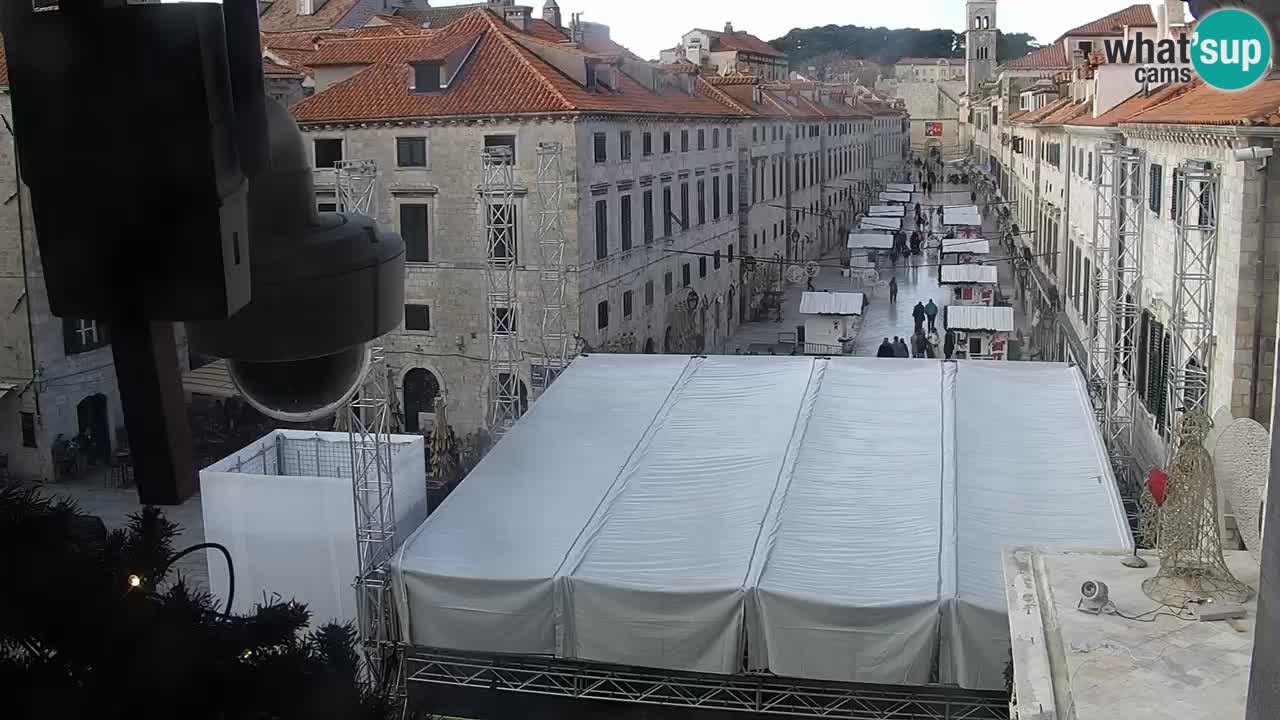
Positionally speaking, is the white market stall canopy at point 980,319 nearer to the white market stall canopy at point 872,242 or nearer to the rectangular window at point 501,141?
the rectangular window at point 501,141

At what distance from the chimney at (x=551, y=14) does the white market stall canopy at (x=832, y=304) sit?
10.8 meters

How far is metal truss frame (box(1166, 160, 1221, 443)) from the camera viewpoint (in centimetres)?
1134

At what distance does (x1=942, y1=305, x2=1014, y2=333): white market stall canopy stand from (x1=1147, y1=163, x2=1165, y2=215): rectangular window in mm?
9172

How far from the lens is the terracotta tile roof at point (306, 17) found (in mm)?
34062

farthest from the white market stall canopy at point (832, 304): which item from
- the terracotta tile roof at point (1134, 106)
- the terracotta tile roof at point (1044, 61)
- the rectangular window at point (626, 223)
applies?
the terracotta tile roof at point (1044, 61)

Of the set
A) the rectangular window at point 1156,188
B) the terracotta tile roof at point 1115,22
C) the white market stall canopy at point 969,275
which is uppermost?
the terracotta tile roof at point 1115,22

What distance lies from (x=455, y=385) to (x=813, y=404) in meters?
9.25

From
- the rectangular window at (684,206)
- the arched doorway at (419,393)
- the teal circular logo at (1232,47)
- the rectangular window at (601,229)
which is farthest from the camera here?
the rectangular window at (684,206)

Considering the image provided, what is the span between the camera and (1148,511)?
9.75 m

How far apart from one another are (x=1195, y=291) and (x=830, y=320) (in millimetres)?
16006

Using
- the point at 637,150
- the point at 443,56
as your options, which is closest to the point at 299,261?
the point at 443,56

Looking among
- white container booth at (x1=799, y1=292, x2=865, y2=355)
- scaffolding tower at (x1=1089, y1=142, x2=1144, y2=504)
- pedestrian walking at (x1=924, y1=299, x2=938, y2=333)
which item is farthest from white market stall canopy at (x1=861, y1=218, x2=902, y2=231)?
scaffolding tower at (x1=1089, y1=142, x2=1144, y2=504)

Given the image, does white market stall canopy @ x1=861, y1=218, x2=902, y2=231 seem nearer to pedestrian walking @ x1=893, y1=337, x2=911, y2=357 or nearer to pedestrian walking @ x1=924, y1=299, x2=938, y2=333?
pedestrian walking @ x1=924, y1=299, x2=938, y2=333

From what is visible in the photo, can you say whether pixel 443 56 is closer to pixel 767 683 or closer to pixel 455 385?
pixel 455 385
